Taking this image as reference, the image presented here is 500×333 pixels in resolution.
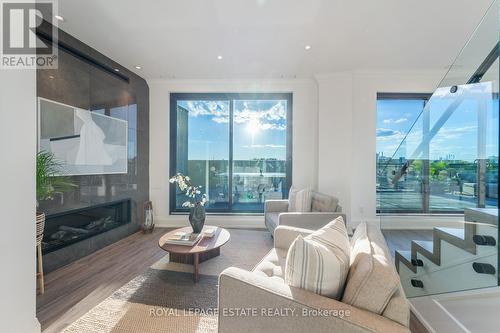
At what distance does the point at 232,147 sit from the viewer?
4.37 meters

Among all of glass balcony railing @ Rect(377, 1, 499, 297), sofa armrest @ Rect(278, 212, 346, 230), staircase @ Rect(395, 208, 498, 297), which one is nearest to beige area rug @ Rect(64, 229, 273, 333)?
sofa armrest @ Rect(278, 212, 346, 230)

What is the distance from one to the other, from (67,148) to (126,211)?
1474mm

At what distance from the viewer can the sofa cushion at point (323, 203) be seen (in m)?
3.06

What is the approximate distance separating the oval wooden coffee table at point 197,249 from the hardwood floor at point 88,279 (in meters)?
0.44

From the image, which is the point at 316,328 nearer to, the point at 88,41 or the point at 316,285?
the point at 316,285

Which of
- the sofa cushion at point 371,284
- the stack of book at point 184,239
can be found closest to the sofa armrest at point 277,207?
the stack of book at point 184,239

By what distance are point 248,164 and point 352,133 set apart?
2.03 m

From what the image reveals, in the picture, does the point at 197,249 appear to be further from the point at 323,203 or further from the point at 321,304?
the point at 323,203

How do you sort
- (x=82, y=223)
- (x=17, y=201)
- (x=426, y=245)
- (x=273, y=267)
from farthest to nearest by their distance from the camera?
(x=82, y=223), (x=426, y=245), (x=273, y=267), (x=17, y=201)

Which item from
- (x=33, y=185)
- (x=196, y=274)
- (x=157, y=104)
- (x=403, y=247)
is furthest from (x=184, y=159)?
(x=403, y=247)

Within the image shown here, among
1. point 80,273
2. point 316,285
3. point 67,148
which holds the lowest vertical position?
point 80,273

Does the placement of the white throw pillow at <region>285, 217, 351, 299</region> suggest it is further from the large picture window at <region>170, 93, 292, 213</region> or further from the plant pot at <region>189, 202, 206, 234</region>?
the large picture window at <region>170, 93, 292, 213</region>

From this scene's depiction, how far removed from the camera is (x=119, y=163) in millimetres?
3479

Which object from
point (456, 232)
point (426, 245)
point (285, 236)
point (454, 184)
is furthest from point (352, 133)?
point (285, 236)
